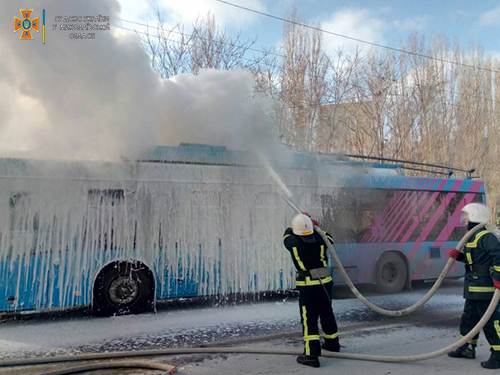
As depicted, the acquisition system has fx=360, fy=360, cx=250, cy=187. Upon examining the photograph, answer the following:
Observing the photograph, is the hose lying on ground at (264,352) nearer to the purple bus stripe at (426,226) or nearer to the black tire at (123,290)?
the black tire at (123,290)

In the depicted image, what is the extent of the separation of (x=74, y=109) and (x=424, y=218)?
284 inches

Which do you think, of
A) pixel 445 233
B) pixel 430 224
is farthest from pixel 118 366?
pixel 445 233

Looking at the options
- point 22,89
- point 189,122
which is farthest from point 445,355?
point 22,89

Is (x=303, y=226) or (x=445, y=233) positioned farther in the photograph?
(x=445, y=233)

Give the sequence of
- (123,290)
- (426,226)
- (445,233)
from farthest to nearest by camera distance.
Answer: (445,233) < (426,226) < (123,290)

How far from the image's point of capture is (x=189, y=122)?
6.16m

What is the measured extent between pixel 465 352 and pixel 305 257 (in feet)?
6.79

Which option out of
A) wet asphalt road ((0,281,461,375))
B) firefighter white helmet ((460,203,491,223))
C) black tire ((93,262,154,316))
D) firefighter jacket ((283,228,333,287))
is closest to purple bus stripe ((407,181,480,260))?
wet asphalt road ((0,281,461,375))

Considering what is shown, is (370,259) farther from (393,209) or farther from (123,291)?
(123,291)

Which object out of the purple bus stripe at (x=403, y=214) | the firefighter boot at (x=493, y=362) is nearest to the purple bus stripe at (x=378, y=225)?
the purple bus stripe at (x=403, y=214)

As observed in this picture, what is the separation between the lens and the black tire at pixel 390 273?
7539 millimetres

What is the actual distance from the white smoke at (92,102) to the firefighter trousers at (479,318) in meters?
4.15

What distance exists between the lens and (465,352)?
3979 mm

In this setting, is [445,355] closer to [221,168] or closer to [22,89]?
[221,168]
